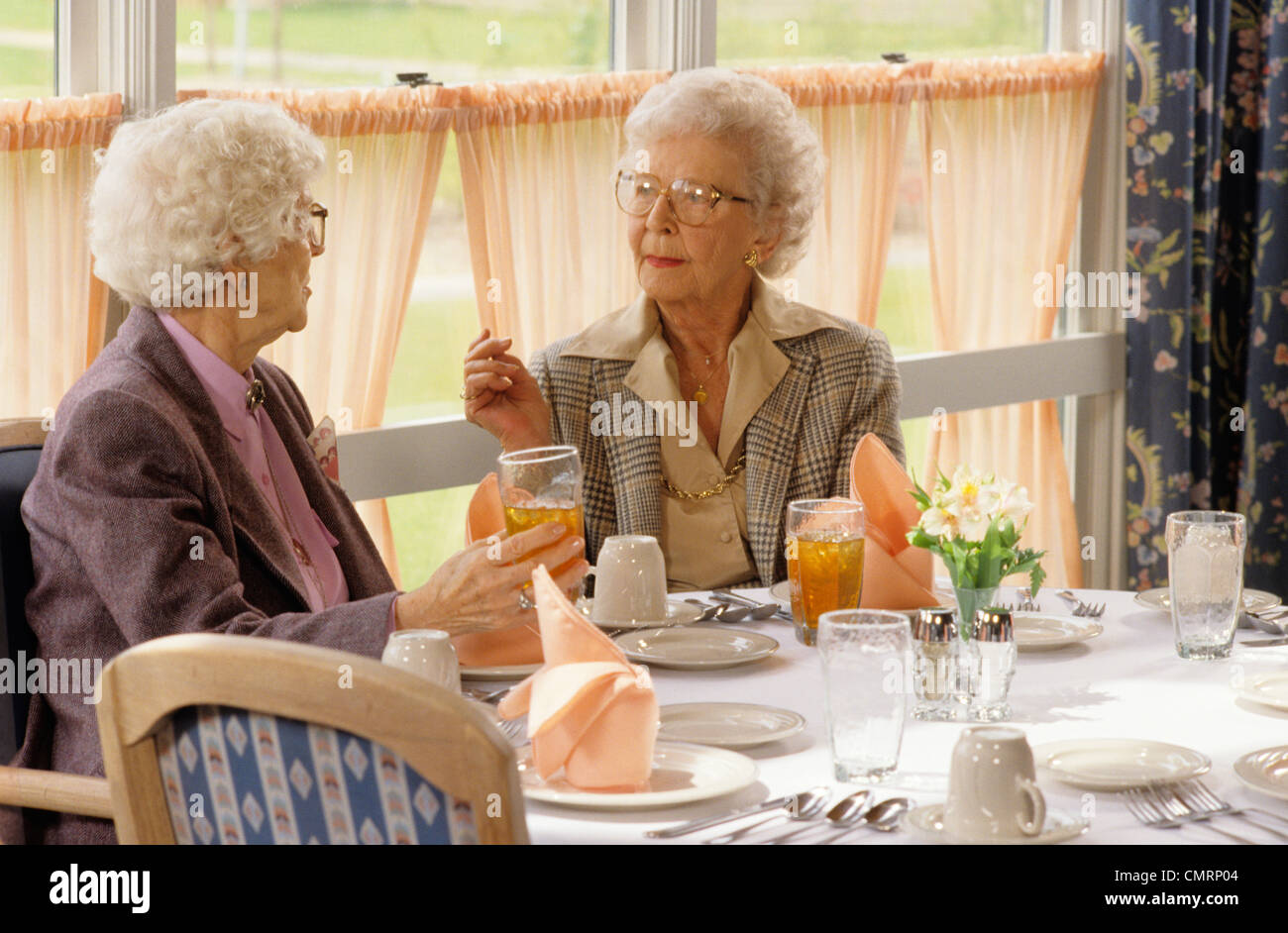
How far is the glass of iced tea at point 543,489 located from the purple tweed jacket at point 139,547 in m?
0.20

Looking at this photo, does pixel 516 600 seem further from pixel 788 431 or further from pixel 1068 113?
pixel 1068 113

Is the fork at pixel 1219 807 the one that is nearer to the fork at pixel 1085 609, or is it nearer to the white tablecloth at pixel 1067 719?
the white tablecloth at pixel 1067 719

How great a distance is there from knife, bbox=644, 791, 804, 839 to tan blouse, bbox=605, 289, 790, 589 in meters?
1.23

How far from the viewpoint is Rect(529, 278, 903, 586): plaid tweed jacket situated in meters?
2.61

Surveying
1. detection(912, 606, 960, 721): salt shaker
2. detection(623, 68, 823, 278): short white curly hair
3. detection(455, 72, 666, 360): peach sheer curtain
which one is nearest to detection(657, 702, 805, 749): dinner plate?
detection(912, 606, 960, 721): salt shaker

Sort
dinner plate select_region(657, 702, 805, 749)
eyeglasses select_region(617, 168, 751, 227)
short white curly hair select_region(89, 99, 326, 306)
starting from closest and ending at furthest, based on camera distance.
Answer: dinner plate select_region(657, 702, 805, 749) < short white curly hair select_region(89, 99, 326, 306) < eyeglasses select_region(617, 168, 751, 227)

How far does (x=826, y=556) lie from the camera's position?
186 cm

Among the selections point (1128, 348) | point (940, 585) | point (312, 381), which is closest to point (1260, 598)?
point (940, 585)

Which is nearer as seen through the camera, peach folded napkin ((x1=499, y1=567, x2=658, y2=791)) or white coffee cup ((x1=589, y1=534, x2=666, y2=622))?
peach folded napkin ((x1=499, y1=567, x2=658, y2=791))

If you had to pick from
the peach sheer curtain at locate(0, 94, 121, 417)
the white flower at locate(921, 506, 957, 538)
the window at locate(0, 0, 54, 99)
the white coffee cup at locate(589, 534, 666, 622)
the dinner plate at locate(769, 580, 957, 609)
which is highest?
the window at locate(0, 0, 54, 99)

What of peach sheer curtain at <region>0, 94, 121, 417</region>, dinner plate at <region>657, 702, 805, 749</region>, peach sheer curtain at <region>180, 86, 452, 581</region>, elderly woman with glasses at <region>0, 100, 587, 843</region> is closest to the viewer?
dinner plate at <region>657, 702, 805, 749</region>

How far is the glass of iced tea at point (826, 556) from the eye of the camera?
6.12 ft

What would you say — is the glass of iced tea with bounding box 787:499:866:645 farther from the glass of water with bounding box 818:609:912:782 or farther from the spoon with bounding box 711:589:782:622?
the glass of water with bounding box 818:609:912:782

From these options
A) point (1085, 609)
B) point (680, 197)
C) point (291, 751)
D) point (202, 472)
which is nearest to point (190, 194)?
point (202, 472)
